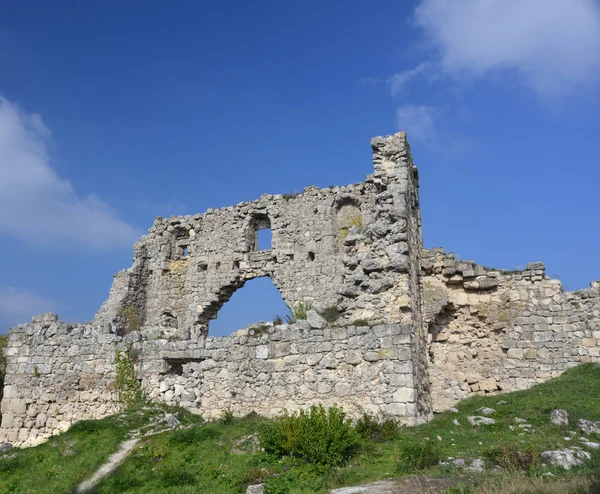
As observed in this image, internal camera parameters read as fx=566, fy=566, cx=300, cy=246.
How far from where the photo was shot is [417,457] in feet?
27.5

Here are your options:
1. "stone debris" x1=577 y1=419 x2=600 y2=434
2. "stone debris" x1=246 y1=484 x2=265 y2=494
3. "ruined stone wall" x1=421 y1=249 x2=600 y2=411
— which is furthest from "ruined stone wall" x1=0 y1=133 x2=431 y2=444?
"stone debris" x1=246 y1=484 x2=265 y2=494

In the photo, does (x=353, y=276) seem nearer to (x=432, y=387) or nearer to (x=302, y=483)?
(x=432, y=387)

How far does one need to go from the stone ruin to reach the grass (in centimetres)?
97

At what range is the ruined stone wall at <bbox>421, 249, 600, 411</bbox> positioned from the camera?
14469mm

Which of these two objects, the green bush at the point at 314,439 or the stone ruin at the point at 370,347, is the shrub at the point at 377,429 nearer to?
the green bush at the point at 314,439

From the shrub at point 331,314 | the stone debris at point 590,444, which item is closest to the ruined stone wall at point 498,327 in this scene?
the shrub at point 331,314


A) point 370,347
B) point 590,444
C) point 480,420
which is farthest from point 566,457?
point 370,347

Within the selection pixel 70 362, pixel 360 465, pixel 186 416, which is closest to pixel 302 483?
pixel 360 465

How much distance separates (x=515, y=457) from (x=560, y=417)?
2744 millimetres

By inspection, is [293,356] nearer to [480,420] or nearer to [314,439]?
[314,439]

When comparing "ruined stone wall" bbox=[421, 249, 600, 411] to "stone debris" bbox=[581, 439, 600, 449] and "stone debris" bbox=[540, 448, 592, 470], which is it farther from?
"stone debris" bbox=[540, 448, 592, 470]

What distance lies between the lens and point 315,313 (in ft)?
40.5

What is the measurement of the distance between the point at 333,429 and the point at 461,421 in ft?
11.8

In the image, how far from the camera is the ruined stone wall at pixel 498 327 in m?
14.5
